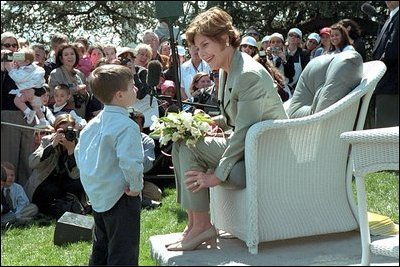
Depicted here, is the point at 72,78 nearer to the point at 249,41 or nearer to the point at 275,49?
the point at 249,41

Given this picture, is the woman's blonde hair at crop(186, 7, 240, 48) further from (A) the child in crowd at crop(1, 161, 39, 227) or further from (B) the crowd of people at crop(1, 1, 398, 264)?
(A) the child in crowd at crop(1, 161, 39, 227)

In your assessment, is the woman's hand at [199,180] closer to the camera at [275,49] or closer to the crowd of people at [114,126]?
the crowd of people at [114,126]

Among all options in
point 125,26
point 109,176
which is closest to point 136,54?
point 125,26

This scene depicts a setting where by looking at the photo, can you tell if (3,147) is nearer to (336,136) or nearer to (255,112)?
(255,112)

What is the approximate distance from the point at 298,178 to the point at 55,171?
241cm

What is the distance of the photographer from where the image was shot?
509cm

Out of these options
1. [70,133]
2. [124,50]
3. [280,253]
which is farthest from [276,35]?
[280,253]

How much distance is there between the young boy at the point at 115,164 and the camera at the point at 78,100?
280 cm

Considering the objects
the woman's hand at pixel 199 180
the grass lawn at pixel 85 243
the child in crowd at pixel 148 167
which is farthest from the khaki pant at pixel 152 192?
→ the woman's hand at pixel 199 180

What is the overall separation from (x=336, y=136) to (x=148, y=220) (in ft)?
6.26

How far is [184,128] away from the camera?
388cm

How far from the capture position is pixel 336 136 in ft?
13.4

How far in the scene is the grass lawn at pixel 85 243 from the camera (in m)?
4.09

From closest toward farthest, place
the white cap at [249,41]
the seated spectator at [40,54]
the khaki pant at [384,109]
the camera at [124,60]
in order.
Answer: the khaki pant at [384,109], the seated spectator at [40,54], the camera at [124,60], the white cap at [249,41]
